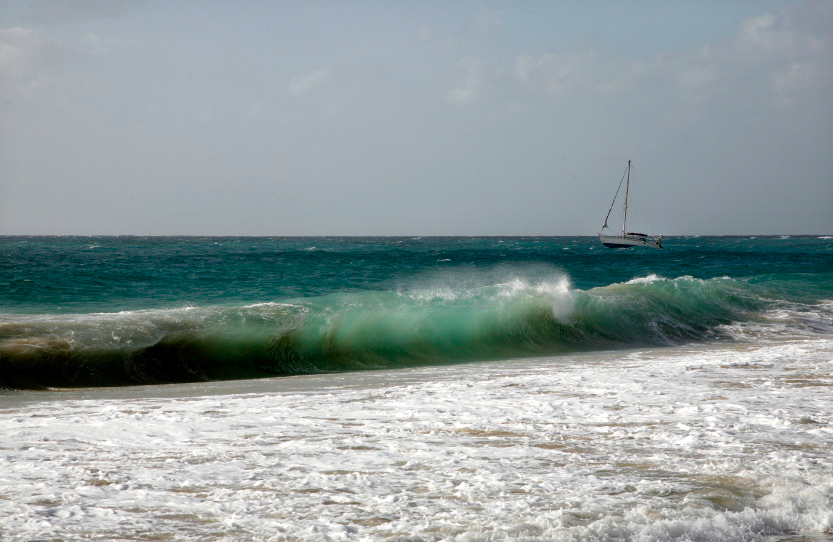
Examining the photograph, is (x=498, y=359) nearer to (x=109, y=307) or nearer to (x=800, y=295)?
(x=109, y=307)

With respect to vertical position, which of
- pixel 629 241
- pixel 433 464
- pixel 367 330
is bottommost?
pixel 367 330

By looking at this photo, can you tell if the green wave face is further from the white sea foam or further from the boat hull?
the boat hull

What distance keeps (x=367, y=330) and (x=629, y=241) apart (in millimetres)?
59355

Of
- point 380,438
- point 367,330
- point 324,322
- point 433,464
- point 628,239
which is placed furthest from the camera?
Result: point 628,239

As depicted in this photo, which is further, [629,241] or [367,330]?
[629,241]

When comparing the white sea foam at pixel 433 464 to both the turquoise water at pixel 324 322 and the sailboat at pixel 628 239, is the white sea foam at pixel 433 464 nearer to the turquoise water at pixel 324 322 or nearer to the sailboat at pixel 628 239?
the turquoise water at pixel 324 322

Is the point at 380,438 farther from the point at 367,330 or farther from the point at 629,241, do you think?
the point at 629,241

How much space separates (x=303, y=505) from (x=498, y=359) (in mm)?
9284

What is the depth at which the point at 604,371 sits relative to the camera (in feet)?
28.0

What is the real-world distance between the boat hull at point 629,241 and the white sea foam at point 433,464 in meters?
63.2

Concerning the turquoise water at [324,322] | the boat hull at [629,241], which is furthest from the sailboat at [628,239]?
the turquoise water at [324,322]

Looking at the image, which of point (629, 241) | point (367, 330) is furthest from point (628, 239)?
point (367, 330)

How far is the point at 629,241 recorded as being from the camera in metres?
68.3

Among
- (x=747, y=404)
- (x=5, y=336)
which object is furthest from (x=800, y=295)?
(x=5, y=336)
